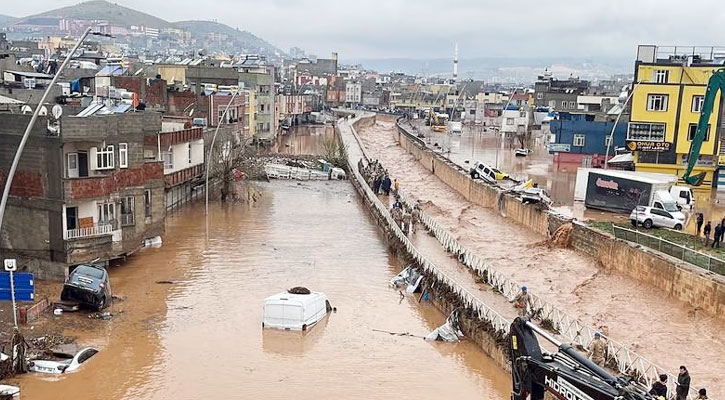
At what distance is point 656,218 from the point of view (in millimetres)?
31234

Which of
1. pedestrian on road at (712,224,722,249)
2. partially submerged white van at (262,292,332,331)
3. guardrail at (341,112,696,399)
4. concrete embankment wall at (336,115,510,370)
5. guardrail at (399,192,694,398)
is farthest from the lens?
pedestrian on road at (712,224,722,249)

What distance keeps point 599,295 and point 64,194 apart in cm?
1929

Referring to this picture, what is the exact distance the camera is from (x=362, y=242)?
35375 millimetres

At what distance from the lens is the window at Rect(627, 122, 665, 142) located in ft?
147

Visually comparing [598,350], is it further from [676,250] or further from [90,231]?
[90,231]

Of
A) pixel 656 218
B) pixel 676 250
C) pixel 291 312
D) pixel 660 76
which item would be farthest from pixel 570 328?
pixel 660 76

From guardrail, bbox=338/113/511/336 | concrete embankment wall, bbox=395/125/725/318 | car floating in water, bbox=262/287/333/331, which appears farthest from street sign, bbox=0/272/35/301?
concrete embankment wall, bbox=395/125/725/318

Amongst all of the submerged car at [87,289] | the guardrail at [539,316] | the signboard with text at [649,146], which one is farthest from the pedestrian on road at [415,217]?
the signboard with text at [649,146]

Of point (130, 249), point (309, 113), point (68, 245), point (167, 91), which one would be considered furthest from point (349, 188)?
point (309, 113)

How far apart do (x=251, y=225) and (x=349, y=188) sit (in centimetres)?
1590

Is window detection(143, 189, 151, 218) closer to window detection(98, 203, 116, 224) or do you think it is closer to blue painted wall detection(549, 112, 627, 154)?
window detection(98, 203, 116, 224)

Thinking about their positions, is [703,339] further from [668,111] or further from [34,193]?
[668,111]

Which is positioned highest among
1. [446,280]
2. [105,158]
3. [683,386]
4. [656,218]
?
[105,158]

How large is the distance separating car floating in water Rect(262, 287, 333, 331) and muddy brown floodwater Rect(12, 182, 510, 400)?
0.35 m
